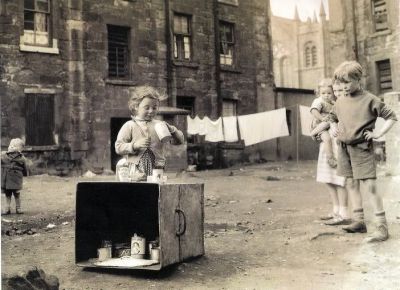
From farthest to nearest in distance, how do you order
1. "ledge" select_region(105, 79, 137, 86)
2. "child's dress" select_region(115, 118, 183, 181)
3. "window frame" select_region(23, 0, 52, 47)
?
"ledge" select_region(105, 79, 137, 86) < "window frame" select_region(23, 0, 52, 47) < "child's dress" select_region(115, 118, 183, 181)

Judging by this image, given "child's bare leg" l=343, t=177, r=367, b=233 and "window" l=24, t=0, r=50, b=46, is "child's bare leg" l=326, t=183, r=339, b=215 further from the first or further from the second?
"window" l=24, t=0, r=50, b=46

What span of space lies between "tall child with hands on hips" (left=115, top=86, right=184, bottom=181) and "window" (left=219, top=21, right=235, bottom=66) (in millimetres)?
16457

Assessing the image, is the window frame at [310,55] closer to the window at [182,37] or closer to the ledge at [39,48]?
the window at [182,37]

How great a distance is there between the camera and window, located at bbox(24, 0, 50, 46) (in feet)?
51.4

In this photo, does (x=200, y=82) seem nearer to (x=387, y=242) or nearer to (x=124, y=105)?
(x=124, y=105)

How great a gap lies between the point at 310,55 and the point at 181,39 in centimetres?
3444

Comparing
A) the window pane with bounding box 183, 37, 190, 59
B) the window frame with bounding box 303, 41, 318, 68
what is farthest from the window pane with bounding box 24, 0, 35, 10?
the window frame with bounding box 303, 41, 318, 68

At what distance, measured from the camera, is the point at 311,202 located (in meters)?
8.41

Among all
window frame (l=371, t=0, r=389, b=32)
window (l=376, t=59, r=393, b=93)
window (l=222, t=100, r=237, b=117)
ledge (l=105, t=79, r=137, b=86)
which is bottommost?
window (l=222, t=100, r=237, b=117)

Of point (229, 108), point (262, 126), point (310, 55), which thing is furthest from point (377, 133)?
point (310, 55)

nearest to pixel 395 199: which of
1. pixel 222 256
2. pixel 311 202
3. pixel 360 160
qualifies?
pixel 311 202

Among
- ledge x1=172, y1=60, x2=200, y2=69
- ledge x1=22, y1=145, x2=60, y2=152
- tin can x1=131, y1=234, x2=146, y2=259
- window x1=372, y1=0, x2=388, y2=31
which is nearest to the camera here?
tin can x1=131, y1=234, x2=146, y2=259

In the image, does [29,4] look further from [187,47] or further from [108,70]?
[187,47]

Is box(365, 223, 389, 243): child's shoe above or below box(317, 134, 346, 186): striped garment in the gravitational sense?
below
